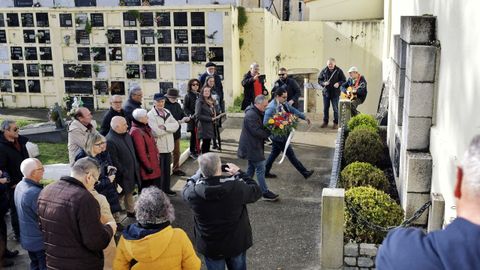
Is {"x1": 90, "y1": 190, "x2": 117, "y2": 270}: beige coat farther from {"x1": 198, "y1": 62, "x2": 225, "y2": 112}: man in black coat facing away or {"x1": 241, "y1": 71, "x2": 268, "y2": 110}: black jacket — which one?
{"x1": 241, "y1": 71, "x2": 268, "y2": 110}: black jacket

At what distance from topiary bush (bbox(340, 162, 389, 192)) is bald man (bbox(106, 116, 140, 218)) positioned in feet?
8.29

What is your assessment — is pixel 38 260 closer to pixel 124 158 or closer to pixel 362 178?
pixel 124 158

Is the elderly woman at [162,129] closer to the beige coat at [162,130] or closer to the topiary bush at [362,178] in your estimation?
the beige coat at [162,130]

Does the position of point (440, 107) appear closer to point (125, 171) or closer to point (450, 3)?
point (450, 3)

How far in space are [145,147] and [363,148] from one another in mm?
3117

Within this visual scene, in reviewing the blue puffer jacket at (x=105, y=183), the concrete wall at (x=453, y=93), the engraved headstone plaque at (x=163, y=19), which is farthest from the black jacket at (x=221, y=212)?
the engraved headstone plaque at (x=163, y=19)

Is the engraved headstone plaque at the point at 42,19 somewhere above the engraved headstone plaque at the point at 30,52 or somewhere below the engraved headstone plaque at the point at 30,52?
above

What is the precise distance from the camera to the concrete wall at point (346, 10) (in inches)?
602

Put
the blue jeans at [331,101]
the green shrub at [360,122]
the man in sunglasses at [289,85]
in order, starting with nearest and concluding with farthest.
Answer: the green shrub at [360,122]
the man in sunglasses at [289,85]
the blue jeans at [331,101]

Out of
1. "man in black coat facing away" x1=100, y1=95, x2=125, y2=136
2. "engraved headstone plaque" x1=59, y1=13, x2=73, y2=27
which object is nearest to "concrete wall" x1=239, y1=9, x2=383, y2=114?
"engraved headstone plaque" x1=59, y1=13, x2=73, y2=27

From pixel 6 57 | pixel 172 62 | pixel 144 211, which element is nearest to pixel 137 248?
pixel 144 211

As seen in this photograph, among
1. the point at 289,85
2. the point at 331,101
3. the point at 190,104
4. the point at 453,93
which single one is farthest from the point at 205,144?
the point at 453,93

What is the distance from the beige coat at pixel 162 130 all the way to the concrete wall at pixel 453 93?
3315 mm

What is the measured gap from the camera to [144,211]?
11.3 feet
